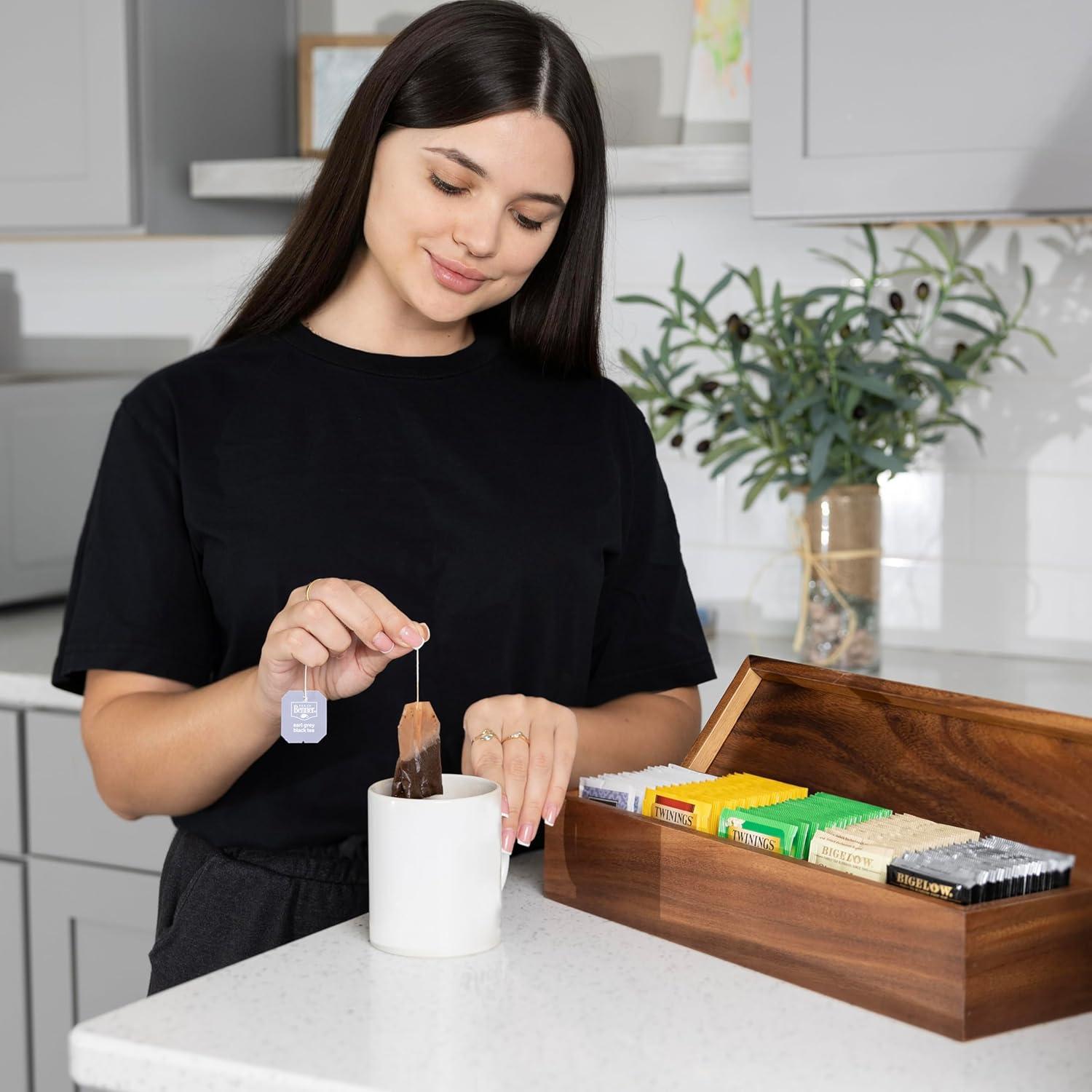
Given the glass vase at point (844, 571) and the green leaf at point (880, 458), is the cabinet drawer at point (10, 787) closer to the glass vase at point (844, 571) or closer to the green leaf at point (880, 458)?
the glass vase at point (844, 571)

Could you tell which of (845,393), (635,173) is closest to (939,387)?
(845,393)

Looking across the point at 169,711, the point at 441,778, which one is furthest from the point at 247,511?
the point at 441,778

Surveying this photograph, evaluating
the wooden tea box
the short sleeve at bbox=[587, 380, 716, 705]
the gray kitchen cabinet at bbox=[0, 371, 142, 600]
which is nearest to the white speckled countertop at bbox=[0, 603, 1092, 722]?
the gray kitchen cabinet at bbox=[0, 371, 142, 600]

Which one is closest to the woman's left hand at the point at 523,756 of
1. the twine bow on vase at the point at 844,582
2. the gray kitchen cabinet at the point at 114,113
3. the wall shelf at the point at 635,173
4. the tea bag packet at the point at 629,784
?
the tea bag packet at the point at 629,784

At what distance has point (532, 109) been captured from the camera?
118 centimetres

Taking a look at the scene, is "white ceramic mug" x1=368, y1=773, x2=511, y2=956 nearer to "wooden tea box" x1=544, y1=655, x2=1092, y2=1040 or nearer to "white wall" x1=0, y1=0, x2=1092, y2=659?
"wooden tea box" x1=544, y1=655, x2=1092, y2=1040

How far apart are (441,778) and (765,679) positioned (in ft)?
0.81

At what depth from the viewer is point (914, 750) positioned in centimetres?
94

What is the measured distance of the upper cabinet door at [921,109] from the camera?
5.56 feet

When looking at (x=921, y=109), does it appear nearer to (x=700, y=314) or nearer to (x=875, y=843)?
(x=700, y=314)

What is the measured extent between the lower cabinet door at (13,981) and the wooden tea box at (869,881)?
138cm

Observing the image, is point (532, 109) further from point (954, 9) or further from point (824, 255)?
point (824, 255)

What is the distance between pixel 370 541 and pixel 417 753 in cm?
37

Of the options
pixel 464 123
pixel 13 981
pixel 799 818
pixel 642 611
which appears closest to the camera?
pixel 799 818
